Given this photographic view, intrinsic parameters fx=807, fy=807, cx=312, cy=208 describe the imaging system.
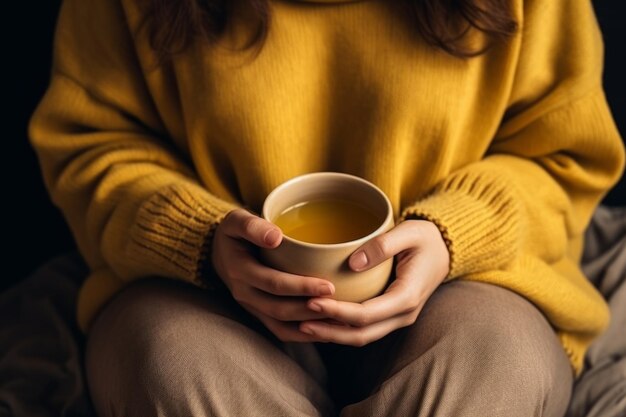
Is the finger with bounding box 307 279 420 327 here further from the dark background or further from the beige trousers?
the dark background

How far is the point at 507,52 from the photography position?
0.89m

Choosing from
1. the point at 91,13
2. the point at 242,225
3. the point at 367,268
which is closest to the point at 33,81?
the point at 91,13

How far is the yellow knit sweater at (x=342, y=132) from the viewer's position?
0.88 m

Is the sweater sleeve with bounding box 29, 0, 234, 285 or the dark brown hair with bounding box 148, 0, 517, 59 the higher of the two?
the dark brown hair with bounding box 148, 0, 517, 59

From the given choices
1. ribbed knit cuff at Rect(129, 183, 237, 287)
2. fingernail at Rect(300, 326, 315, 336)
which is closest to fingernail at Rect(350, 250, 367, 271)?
fingernail at Rect(300, 326, 315, 336)

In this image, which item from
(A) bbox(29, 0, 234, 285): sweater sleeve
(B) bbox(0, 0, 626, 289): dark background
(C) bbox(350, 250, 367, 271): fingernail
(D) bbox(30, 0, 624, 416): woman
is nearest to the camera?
(C) bbox(350, 250, 367, 271): fingernail

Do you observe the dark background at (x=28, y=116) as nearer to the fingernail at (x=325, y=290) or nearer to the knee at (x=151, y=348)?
the knee at (x=151, y=348)

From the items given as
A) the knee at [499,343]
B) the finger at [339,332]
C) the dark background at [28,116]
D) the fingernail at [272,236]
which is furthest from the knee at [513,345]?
the dark background at [28,116]

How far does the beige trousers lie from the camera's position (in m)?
0.78

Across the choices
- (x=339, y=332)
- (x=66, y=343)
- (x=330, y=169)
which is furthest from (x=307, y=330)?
(x=66, y=343)

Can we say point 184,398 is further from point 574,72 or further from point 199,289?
point 574,72

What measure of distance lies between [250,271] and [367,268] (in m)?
0.12

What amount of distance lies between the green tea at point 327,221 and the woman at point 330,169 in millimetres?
39

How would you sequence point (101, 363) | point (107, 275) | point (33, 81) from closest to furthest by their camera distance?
1. point (101, 363)
2. point (107, 275)
3. point (33, 81)
